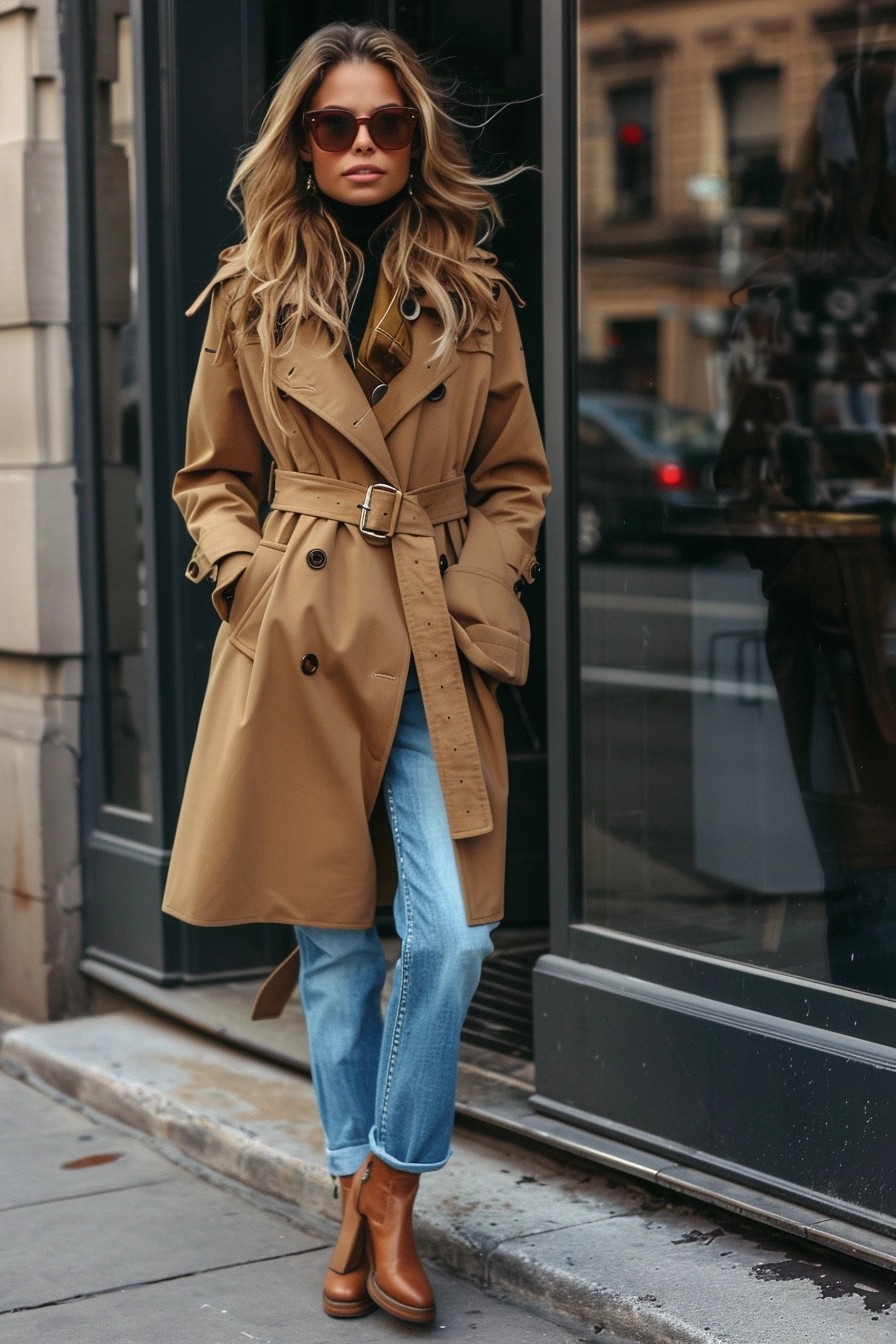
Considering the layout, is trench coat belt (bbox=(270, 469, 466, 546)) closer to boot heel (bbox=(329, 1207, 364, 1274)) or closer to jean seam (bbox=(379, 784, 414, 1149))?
jean seam (bbox=(379, 784, 414, 1149))

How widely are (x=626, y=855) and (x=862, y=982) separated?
2.22 feet

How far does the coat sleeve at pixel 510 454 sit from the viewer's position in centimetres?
322

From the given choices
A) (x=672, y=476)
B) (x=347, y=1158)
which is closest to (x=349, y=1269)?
(x=347, y=1158)

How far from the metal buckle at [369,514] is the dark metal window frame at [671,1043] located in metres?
0.72

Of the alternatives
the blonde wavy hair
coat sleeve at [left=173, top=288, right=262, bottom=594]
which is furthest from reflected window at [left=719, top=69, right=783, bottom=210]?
coat sleeve at [left=173, top=288, right=262, bottom=594]

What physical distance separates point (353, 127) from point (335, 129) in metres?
0.03

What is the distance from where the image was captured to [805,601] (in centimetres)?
394

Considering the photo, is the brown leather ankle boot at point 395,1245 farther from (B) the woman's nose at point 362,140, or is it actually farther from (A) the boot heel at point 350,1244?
(B) the woman's nose at point 362,140

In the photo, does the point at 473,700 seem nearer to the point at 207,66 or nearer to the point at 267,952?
the point at 267,952

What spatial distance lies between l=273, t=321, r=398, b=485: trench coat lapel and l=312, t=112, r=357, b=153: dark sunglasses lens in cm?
32

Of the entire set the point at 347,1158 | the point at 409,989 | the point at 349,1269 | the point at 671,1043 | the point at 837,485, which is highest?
the point at 837,485

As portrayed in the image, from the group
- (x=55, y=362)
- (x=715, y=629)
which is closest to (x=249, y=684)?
(x=715, y=629)

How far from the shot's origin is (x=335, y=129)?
305 cm

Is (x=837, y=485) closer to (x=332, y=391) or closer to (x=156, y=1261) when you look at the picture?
(x=332, y=391)
